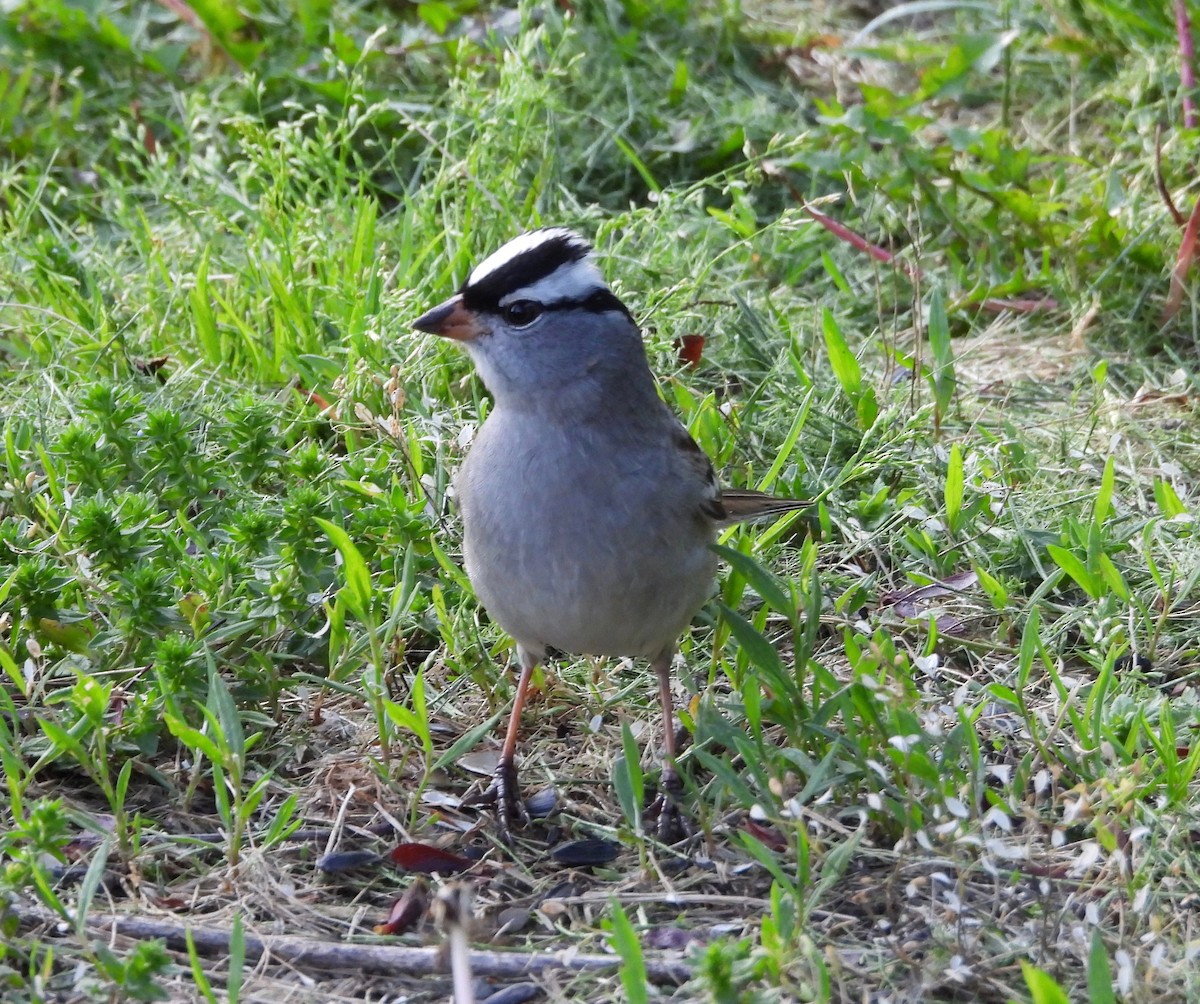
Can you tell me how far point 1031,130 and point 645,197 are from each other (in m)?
1.57

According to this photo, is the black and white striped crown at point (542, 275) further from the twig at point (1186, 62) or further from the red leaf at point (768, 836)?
the twig at point (1186, 62)

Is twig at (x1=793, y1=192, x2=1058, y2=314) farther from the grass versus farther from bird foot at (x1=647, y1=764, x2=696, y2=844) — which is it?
bird foot at (x1=647, y1=764, x2=696, y2=844)

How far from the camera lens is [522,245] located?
11.0 ft

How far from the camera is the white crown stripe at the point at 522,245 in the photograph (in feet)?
10.9

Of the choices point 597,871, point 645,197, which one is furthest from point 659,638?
point 645,197

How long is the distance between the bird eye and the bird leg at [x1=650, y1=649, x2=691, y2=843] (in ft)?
2.62

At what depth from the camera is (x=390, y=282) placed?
4758mm

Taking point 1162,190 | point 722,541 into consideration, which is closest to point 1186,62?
point 1162,190

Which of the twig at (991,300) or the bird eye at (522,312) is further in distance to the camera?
the twig at (991,300)

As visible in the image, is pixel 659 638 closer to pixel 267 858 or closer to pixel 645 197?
pixel 267 858

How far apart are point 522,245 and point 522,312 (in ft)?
0.48

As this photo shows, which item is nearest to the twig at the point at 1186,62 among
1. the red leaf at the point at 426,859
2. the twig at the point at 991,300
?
A: the twig at the point at 991,300

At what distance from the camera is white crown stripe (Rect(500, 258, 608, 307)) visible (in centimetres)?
335

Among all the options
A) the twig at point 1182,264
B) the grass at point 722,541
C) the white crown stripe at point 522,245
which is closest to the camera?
the grass at point 722,541
